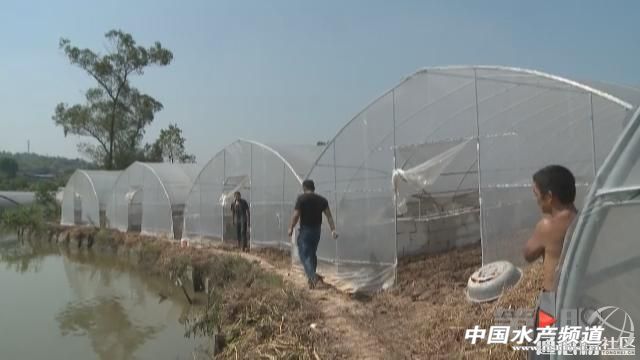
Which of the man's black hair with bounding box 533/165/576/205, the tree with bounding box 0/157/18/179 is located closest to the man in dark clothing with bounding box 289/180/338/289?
the man's black hair with bounding box 533/165/576/205

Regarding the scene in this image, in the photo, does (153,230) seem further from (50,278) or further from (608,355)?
(608,355)

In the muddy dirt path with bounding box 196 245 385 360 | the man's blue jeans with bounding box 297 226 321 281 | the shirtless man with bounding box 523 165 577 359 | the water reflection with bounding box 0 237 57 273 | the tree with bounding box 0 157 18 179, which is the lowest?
the water reflection with bounding box 0 237 57 273

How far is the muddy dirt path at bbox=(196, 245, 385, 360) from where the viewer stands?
18.8 feet

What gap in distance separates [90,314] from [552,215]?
1051 cm

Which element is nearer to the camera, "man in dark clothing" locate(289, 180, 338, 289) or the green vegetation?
"man in dark clothing" locate(289, 180, 338, 289)

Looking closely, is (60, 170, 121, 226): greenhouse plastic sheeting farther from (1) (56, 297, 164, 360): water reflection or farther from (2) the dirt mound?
(2) the dirt mound

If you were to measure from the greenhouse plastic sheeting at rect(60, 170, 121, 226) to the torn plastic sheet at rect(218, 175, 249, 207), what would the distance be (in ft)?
36.3

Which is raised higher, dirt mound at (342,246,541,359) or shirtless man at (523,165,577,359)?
shirtless man at (523,165,577,359)

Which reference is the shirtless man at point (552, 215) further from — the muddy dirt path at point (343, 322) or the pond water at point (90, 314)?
the pond water at point (90, 314)

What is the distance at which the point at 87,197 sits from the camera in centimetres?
2653

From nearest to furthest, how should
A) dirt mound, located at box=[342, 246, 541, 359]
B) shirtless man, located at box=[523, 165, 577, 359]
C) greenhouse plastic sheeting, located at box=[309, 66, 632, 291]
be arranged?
1. shirtless man, located at box=[523, 165, 577, 359]
2. dirt mound, located at box=[342, 246, 541, 359]
3. greenhouse plastic sheeting, located at box=[309, 66, 632, 291]

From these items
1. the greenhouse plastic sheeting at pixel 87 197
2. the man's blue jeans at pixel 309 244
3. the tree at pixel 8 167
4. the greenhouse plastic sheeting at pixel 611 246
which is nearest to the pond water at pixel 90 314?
the man's blue jeans at pixel 309 244

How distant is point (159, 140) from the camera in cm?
3612

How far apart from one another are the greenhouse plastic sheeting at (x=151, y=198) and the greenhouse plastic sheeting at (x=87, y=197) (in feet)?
3.96
